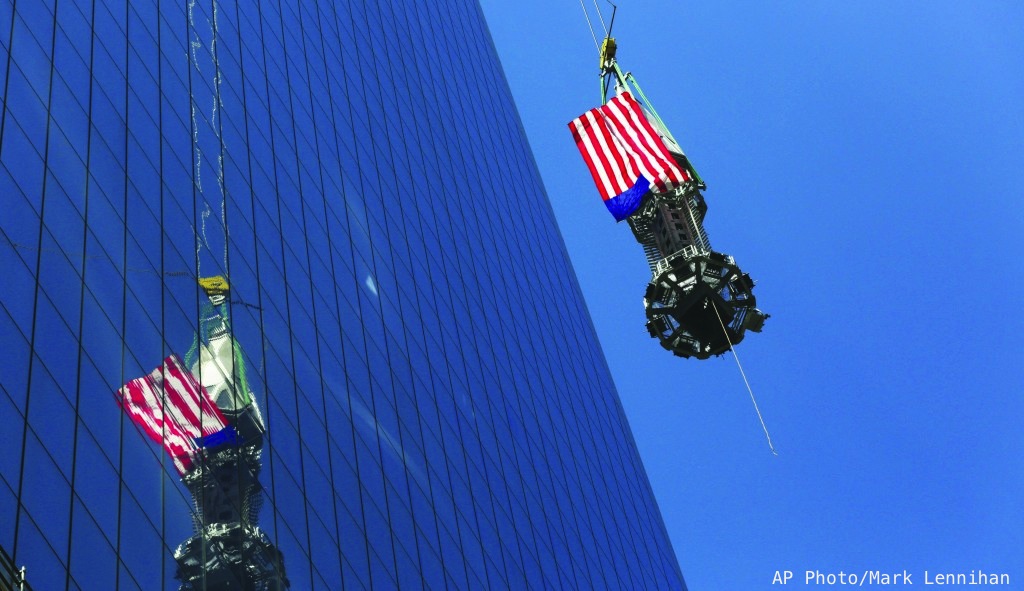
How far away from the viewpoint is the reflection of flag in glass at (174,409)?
2420 cm

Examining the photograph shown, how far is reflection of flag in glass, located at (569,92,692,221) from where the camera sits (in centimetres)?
3412

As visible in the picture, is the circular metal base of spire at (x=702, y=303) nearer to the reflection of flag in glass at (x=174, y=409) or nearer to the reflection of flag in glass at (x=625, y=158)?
the reflection of flag in glass at (x=625, y=158)

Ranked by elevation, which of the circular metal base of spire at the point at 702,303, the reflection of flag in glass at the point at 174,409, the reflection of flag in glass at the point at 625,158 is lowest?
the reflection of flag in glass at the point at 174,409

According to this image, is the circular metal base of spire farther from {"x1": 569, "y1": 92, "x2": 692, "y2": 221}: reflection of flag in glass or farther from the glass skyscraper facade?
the glass skyscraper facade

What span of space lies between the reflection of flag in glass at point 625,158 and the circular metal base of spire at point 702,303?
2.28 m

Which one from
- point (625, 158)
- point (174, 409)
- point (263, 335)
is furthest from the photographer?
point (625, 158)

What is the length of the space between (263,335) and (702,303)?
11728 millimetres

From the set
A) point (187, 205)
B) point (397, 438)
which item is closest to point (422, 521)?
point (397, 438)

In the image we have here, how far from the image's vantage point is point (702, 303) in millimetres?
33125

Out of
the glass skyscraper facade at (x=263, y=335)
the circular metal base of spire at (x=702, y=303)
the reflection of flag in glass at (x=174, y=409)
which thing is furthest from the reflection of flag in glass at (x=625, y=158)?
the reflection of flag in glass at (x=174, y=409)

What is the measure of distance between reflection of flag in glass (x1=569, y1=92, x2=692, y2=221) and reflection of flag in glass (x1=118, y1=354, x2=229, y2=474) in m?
13.0

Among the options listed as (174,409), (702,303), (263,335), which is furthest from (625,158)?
(174,409)

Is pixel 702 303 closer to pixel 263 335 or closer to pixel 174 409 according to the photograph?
pixel 263 335

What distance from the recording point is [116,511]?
71.7 feet
